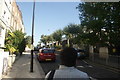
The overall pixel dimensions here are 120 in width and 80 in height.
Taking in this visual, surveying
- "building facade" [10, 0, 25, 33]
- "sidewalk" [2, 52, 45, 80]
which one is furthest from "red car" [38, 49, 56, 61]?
"building facade" [10, 0, 25, 33]

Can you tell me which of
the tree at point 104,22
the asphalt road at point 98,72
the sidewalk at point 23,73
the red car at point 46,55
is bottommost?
the asphalt road at point 98,72

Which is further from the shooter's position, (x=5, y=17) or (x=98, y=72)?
(x=5, y=17)

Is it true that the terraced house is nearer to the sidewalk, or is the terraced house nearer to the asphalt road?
the sidewalk

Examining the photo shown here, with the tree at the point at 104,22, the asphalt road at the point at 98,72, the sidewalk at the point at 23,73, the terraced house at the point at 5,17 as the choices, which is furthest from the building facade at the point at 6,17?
the tree at the point at 104,22

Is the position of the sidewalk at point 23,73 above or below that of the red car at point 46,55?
below

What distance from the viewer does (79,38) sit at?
Result: 22.2 metres

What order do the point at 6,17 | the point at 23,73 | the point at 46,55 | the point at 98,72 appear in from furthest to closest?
the point at 6,17 < the point at 46,55 < the point at 98,72 < the point at 23,73

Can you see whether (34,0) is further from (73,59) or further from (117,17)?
(73,59)

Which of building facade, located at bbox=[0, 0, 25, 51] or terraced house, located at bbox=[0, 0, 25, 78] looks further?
building facade, located at bbox=[0, 0, 25, 51]

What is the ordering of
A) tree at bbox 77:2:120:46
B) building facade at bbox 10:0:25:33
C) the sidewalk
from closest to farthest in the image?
the sidewalk, tree at bbox 77:2:120:46, building facade at bbox 10:0:25:33

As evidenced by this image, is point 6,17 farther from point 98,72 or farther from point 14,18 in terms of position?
point 98,72

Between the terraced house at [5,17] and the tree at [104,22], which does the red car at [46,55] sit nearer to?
the terraced house at [5,17]

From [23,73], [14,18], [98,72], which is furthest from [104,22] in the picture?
[14,18]

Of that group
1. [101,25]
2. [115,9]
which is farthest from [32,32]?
[115,9]
